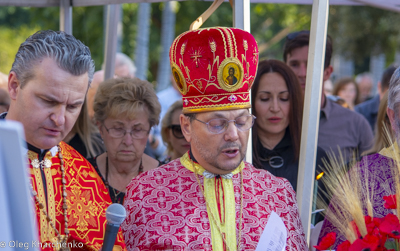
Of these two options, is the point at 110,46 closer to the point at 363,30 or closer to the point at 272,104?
the point at 272,104

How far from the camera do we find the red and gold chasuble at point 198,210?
8.84 ft

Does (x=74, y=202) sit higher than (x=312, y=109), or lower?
lower

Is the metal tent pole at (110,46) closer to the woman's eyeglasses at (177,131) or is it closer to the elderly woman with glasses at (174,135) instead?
the elderly woman with glasses at (174,135)

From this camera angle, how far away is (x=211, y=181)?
2889mm

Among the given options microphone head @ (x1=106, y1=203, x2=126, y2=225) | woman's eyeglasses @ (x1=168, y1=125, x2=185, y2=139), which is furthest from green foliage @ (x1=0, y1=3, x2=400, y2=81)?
microphone head @ (x1=106, y1=203, x2=126, y2=225)

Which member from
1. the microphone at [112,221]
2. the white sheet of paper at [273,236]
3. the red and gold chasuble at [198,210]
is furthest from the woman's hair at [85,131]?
the microphone at [112,221]

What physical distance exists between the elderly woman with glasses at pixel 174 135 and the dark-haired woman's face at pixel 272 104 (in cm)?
66

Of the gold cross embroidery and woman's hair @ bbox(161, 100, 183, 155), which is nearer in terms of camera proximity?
the gold cross embroidery

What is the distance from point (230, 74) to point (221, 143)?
0.37 meters

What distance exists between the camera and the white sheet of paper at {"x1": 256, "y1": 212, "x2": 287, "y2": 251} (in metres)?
2.50

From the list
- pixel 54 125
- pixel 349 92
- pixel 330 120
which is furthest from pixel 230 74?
pixel 349 92

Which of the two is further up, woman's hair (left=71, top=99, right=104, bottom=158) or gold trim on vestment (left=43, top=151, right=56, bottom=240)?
woman's hair (left=71, top=99, right=104, bottom=158)

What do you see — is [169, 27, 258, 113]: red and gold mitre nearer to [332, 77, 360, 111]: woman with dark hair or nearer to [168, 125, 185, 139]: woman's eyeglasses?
[168, 125, 185, 139]: woman's eyeglasses

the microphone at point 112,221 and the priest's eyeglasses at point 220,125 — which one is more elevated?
the priest's eyeglasses at point 220,125
